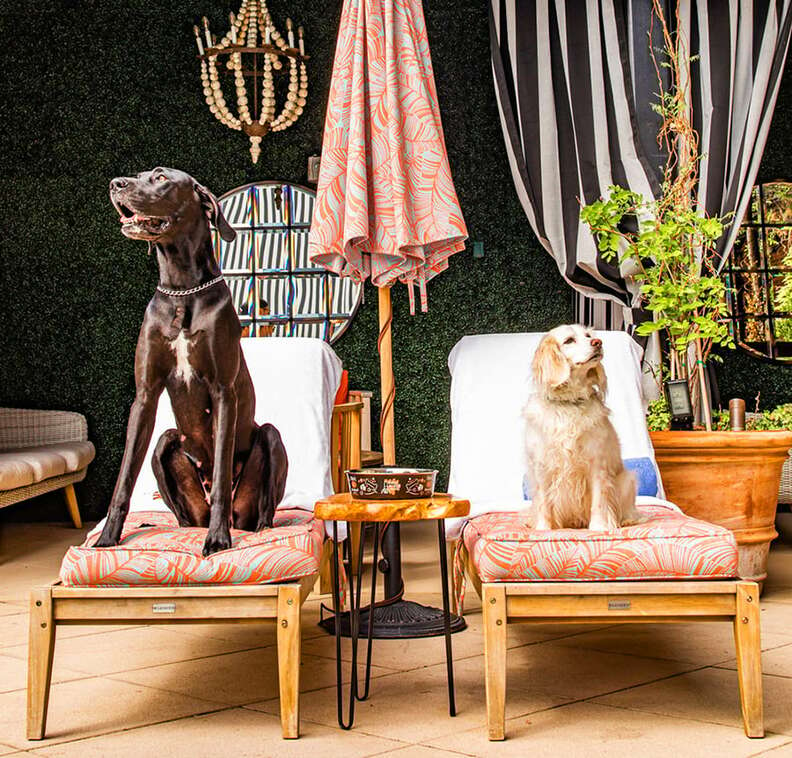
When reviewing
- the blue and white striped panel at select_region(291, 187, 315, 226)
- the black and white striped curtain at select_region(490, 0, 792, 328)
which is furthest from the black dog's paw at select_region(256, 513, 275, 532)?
the blue and white striped panel at select_region(291, 187, 315, 226)

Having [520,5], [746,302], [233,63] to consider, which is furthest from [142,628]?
[746,302]

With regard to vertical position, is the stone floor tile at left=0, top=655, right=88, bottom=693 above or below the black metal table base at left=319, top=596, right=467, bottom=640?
below

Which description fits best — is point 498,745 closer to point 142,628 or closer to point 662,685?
point 662,685

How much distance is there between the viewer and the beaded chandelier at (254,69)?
6.04 m

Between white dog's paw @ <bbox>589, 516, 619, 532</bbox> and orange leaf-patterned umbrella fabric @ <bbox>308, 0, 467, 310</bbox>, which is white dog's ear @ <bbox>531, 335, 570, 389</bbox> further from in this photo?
orange leaf-patterned umbrella fabric @ <bbox>308, 0, 467, 310</bbox>

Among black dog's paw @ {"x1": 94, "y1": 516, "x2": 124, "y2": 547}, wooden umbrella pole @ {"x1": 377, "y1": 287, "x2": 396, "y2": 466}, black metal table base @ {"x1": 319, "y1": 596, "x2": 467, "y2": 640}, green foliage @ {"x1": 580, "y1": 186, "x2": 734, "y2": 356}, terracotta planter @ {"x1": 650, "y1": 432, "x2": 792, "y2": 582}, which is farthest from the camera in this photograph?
green foliage @ {"x1": 580, "y1": 186, "x2": 734, "y2": 356}

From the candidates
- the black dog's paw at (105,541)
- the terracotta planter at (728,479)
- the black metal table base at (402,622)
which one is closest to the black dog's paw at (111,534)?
the black dog's paw at (105,541)

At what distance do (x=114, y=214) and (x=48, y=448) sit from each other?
5.17 feet

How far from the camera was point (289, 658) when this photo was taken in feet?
7.88

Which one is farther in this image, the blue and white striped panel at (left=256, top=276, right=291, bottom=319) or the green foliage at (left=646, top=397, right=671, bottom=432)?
the blue and white striped panel at (left=256, top=276, right=291, bottom=319)

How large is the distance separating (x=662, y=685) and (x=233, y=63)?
4607 mm

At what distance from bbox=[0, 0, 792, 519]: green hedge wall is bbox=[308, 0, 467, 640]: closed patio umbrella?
2811 mm

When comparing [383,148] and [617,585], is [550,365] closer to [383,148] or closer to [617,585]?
[617,585]

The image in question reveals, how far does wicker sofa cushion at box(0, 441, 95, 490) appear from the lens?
15.8 feet
